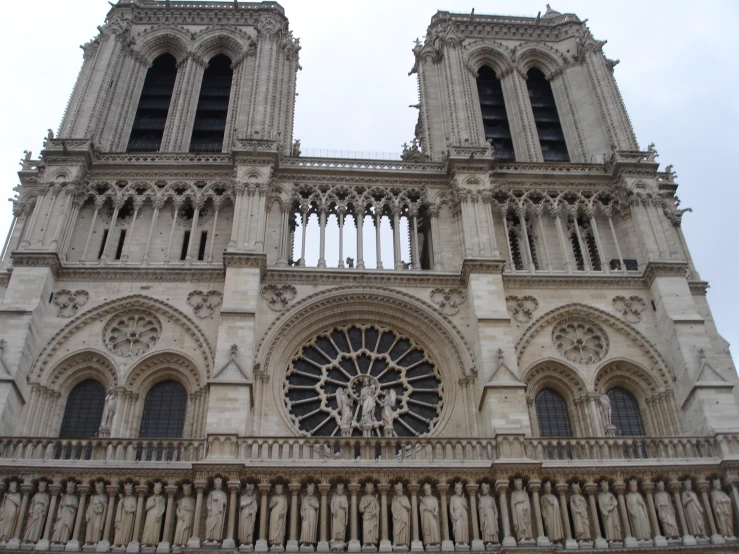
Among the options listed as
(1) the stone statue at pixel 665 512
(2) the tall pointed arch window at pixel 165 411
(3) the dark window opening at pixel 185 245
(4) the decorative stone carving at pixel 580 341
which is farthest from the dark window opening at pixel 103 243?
(1) the stone statue at pixel 665 512

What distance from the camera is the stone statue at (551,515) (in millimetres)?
17156

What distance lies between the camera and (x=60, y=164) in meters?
24.1

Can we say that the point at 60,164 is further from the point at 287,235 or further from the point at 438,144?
the point at 438,144

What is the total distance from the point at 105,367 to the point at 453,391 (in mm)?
8642

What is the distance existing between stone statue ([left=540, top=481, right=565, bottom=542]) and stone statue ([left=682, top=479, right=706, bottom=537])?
2.68 meters

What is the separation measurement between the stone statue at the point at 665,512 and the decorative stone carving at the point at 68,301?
14.5 meters

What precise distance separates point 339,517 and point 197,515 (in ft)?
9.35

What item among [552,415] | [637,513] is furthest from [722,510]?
[552,415]

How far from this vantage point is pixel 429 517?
56.6 ft

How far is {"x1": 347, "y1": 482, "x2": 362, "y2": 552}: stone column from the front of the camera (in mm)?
16750

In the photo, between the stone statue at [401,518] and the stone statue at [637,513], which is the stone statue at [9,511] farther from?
the stone statue at [637,513]

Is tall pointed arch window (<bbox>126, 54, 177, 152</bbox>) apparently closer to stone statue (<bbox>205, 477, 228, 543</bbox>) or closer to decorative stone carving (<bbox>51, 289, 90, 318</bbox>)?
decorative stone carving (<bbox>51, 289, 90, 318</bbox>)

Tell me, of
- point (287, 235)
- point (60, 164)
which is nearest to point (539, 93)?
point (287, 235)

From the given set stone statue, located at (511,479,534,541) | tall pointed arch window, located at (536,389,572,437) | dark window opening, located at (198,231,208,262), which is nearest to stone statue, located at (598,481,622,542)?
stone statue, located at (511,479,534,541)
